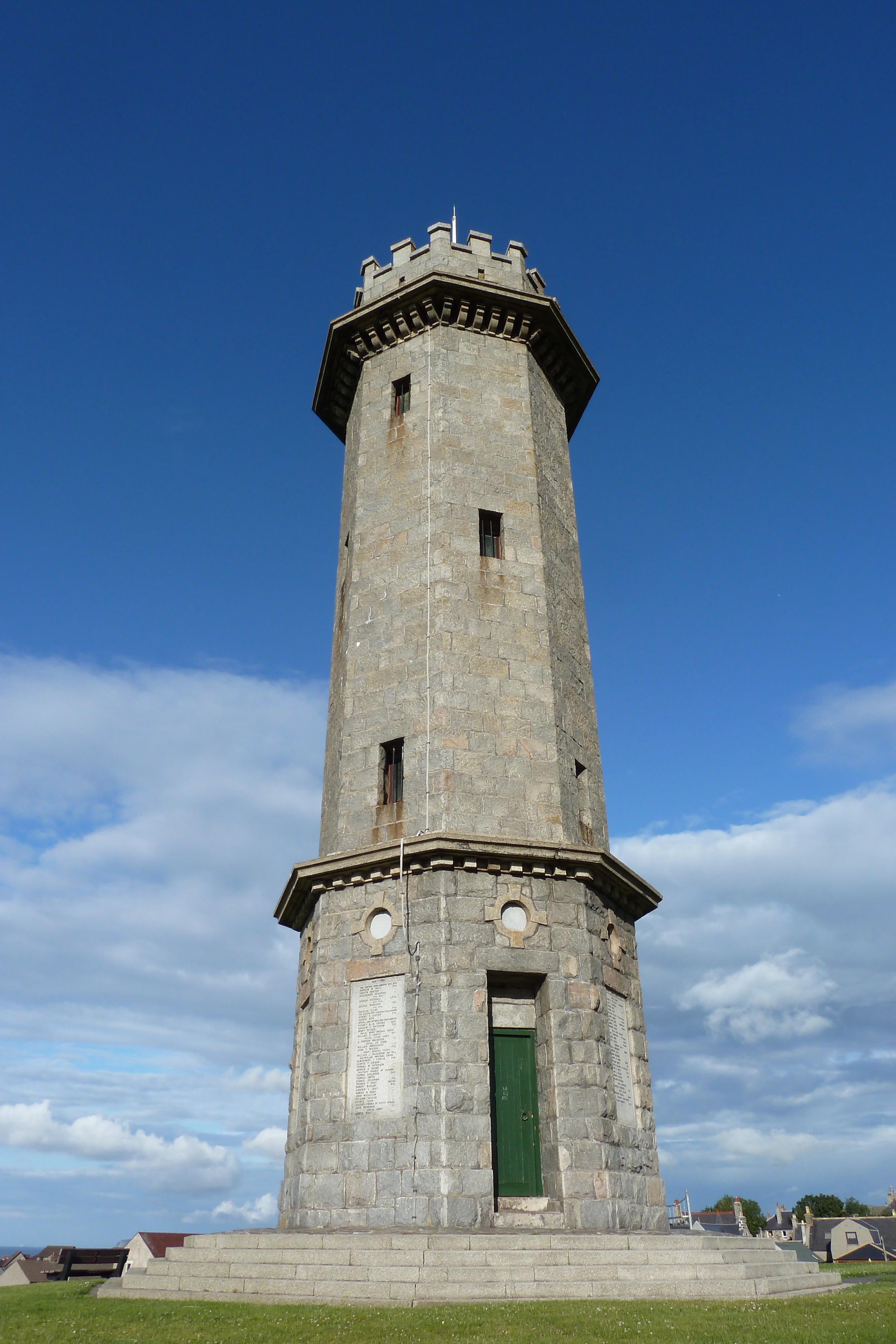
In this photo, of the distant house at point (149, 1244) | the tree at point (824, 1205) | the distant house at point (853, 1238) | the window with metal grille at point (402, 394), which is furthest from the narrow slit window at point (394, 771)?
the tree at point (824, 1205)

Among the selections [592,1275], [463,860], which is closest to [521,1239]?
[592,1275]

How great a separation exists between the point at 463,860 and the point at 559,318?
42.7 ft

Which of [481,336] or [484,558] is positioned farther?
[481,336]

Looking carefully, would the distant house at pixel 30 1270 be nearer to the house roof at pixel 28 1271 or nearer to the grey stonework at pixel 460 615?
the house roof at pixel 28 1271

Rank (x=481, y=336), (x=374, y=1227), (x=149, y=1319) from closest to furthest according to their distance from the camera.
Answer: (x=149, y=1319) → (x=374, y=1227) → (x=481, y=336)

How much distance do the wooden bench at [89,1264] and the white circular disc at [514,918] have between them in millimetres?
9649

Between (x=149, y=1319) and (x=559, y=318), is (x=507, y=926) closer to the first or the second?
(x=149, y=1319)

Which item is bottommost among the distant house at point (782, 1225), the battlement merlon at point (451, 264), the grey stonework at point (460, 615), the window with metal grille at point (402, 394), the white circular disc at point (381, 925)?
the distant house at point (782, 1225)

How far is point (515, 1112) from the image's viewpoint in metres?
13.5

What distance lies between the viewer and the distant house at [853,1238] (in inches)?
1815

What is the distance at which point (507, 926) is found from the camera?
46.2 ft

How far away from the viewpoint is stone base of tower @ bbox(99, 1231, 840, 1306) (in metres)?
9.96

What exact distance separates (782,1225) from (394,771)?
237 ft

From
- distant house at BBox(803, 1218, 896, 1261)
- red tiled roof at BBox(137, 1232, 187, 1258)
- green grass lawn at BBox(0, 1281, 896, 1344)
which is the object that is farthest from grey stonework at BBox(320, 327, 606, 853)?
distant house at BBox(803, 1218, 896, 1261)
